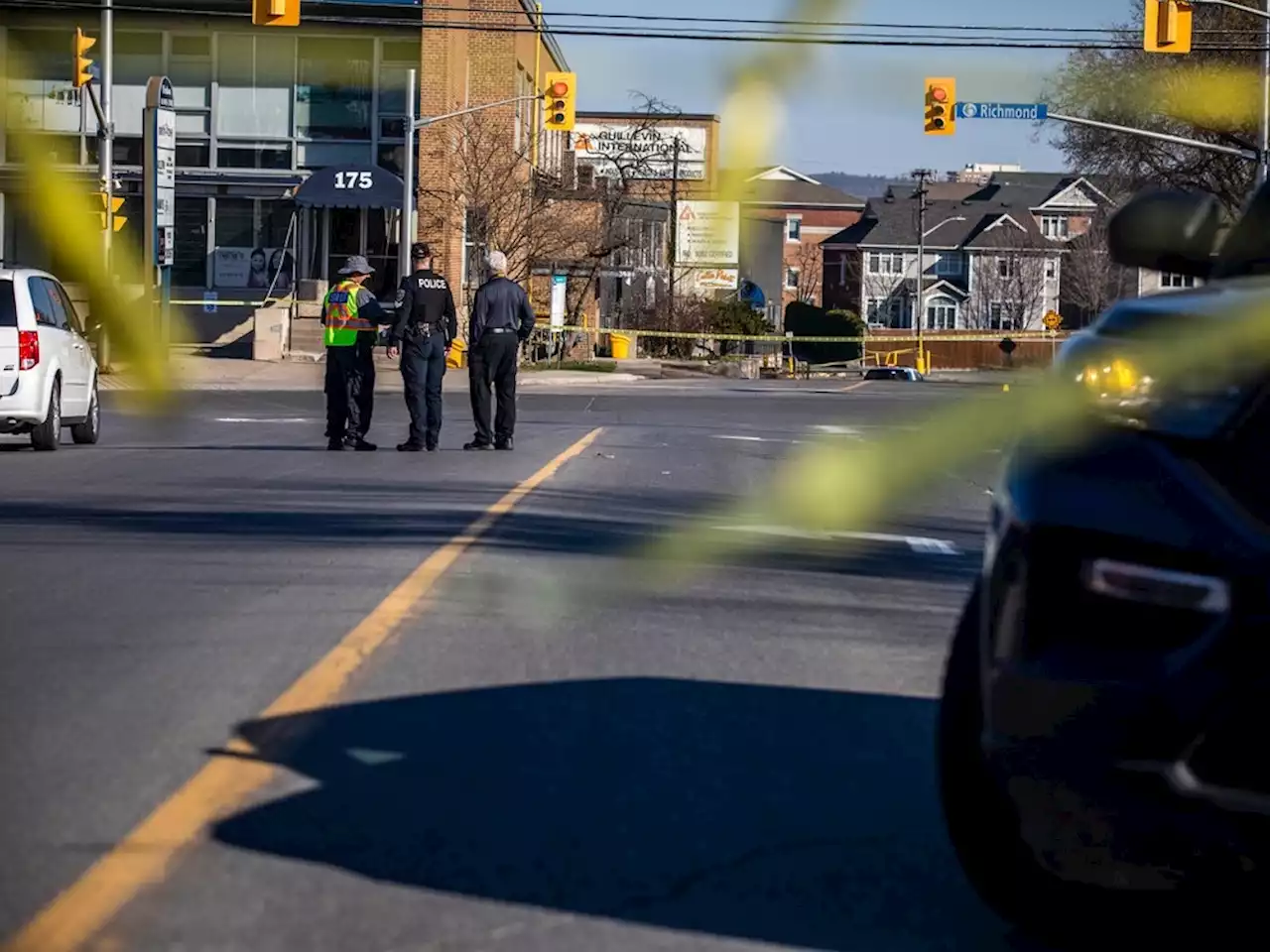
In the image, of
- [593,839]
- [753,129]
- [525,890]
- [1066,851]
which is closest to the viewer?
[753,129]

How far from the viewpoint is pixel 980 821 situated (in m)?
3.76

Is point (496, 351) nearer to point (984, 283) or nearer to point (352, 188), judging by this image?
point (352, 188)

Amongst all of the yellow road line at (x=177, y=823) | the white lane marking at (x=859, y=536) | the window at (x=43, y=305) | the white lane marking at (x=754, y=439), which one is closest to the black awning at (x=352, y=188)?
the white lane marking at (x=754, y=439)

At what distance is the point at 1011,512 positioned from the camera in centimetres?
350

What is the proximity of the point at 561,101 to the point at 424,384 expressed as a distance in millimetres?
10543

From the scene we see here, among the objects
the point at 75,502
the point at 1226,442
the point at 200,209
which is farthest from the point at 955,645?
the point at 200,209

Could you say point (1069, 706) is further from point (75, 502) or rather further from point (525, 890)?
point (75, 502)

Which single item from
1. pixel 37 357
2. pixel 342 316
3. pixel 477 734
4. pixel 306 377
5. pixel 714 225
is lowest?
pixel 306 377

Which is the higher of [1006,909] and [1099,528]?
[1099,528]

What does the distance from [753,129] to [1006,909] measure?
161cm

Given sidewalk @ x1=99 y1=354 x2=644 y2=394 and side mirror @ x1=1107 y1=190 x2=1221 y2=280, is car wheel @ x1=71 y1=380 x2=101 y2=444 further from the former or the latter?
side mirror @ x1=1107 y1=190 x2=1221 y2=280

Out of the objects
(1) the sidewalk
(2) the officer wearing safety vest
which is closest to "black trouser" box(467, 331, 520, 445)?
(2) the officer wearing safety vest

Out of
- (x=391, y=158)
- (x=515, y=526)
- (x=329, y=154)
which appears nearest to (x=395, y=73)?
(x=391, y=158)

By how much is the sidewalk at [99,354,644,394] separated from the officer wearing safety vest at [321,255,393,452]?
14725mm
